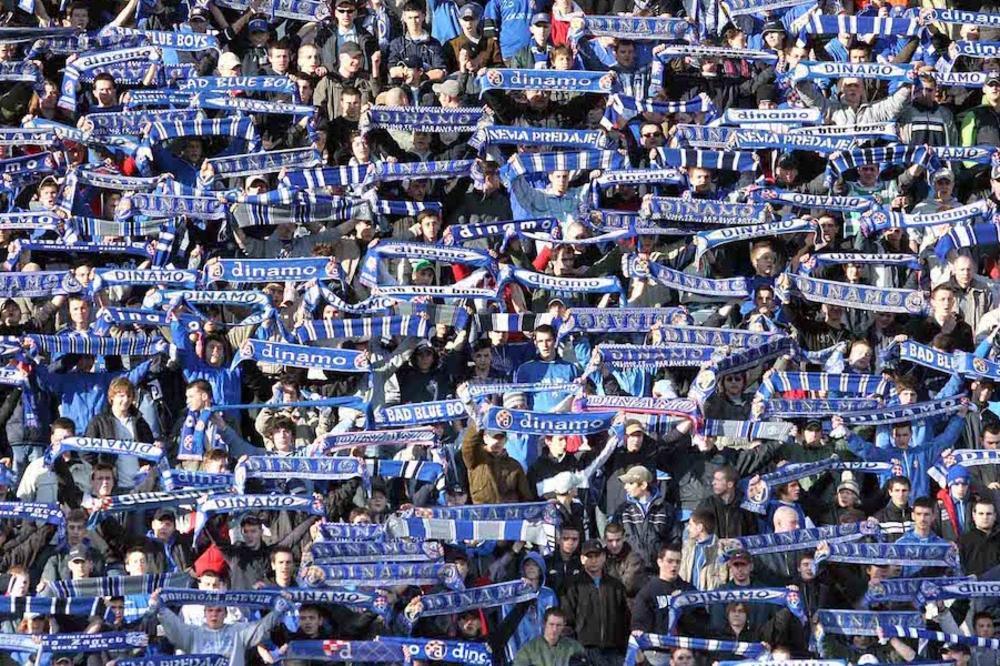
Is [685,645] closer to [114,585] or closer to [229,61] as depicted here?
[114,585]

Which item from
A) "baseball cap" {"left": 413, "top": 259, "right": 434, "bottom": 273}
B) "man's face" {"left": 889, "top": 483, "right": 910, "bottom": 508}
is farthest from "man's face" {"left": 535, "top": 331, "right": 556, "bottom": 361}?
"man's face" {"left": 889, "top": 483, "right": 910, "bottom": 508}

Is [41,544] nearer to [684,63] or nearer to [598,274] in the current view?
[598,274]

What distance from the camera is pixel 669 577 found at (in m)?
26.3

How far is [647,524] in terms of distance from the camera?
26984mm

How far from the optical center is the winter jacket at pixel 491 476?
27312mm

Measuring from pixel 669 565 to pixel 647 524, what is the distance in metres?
0.72

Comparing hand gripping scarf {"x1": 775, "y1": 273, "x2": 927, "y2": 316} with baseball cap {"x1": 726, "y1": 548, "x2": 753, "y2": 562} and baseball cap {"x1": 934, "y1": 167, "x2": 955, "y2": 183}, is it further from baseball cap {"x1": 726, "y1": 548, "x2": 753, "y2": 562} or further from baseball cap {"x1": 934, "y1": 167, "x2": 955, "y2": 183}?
baseball cap {"x1": 726, "y1": 548, "x2": 753, "y2": 562}

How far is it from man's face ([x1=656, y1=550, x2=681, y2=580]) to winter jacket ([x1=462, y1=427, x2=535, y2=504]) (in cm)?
147

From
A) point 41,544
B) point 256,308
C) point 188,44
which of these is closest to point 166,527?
point 41,544

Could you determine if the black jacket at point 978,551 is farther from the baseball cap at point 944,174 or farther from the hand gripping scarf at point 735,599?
the baseball cap at point 944,174

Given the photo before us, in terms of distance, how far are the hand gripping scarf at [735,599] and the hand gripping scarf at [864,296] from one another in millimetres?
3967

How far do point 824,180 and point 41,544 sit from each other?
8.52 meters

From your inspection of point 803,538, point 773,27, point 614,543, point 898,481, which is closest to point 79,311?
point 614,543

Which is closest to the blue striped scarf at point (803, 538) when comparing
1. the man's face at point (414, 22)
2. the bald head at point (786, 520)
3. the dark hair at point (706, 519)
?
the bald head at point (786, 520)
